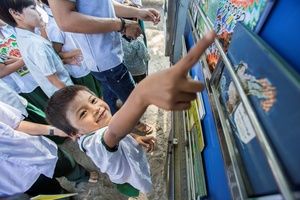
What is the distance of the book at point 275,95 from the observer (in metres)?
0.26

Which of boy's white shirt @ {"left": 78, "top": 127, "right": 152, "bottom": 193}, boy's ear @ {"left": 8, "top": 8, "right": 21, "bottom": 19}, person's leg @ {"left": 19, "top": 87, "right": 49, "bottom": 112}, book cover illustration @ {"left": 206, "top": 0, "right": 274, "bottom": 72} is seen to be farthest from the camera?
person's leg @ {"left": 19, "top": 87, "right": 49, "bottom": 112}

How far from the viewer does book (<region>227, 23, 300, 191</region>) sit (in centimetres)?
26

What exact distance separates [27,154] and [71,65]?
3.05 ft

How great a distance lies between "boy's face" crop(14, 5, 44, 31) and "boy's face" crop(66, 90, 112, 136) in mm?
832

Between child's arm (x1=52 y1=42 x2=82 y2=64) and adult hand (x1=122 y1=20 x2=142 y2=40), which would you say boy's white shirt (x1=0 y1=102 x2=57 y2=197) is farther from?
adult hand (x1=122 y1=20 x2=142 y2=40)

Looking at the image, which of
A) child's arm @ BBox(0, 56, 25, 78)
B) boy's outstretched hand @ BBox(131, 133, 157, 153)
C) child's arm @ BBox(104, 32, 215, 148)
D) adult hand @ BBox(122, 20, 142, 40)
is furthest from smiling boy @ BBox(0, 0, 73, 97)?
child's arm @ BBox(104, 32, 215, 148)

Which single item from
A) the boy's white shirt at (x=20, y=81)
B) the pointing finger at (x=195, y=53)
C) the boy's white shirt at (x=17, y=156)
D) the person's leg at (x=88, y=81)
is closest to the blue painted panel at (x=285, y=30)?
the pointing finger at (x=195, y=53)

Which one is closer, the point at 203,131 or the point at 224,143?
the point at 224,143

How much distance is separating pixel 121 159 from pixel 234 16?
28.1 inches

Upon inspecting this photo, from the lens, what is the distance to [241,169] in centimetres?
44

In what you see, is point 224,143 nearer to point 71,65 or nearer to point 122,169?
point 122,169

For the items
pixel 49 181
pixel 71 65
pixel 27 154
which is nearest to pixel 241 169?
pixel 27 154

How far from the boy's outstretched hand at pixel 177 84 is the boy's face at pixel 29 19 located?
1259 mm

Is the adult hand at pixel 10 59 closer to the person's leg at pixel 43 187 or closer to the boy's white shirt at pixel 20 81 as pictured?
the boy's white shirt at pixel 20 81
